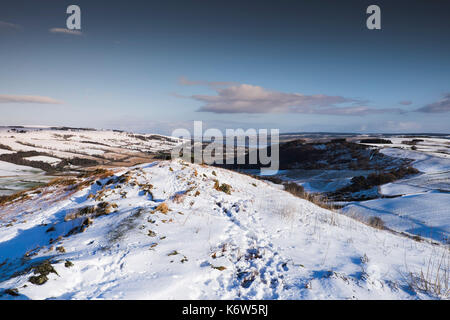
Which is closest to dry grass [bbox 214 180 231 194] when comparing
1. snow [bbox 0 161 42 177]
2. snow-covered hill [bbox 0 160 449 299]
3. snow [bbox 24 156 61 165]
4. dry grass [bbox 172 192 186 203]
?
snow-covered hill [bbox 0 160 449 299]

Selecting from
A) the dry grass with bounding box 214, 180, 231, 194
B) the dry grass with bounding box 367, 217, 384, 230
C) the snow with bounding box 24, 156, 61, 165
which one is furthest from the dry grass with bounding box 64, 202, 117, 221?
the snow with bounding box 24, 156, 61, 165

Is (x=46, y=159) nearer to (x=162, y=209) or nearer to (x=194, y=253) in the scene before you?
(x=162, y=209)

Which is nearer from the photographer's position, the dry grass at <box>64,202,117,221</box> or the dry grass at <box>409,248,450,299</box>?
the dry grass at <box>409,248,450,299</box>

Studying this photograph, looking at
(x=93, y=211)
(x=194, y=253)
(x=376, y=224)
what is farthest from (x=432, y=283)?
(x=93, y=211)

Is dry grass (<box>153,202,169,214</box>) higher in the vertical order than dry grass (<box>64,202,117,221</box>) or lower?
higher

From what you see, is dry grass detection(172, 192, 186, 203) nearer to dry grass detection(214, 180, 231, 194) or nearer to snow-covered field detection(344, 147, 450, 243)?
dry grass detection(214, 180, 231, 194)

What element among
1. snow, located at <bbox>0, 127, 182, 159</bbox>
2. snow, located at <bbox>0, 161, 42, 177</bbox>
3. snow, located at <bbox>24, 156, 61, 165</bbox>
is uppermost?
snow, located at <bbox>0, 127, 182, 159</bbox>

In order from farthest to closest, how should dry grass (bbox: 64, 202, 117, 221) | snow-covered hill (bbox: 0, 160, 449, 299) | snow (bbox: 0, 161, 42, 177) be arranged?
snow (bbox: 0, 161, 42, 177) → dry grass (bbox: 64, 202, 117, 221) → snow-covered hill (bbox: 0, 160, 449, 299)

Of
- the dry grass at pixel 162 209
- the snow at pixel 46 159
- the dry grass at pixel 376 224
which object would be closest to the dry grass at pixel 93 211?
the dry grass at pixel 162 209

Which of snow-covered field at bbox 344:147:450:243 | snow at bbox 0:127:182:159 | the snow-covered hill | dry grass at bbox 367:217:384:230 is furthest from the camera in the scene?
snow at bbox 0:127:182:159
